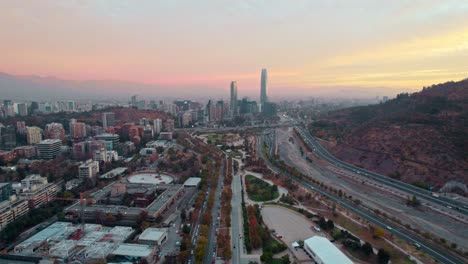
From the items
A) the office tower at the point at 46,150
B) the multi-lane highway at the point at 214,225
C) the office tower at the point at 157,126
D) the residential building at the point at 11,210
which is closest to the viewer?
the multi-lane highway at the point at 214,225

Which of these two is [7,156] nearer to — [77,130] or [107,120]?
[77,130]

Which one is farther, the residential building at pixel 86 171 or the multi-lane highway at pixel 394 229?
the residential building at pixel 86 171

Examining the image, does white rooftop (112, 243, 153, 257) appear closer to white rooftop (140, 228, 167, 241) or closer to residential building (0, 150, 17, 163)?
white rooftop (140, 228, 167, 241)

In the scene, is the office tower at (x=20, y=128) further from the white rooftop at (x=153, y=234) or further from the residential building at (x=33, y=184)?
the white rooftop at (x=153, y=234)

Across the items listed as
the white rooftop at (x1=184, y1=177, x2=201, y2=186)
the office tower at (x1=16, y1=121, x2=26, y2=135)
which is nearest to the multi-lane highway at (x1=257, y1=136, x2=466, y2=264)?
the white rooftop at (x1=184, y1=177, x2=201, y2=186)

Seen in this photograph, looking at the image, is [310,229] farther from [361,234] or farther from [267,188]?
[267,188]

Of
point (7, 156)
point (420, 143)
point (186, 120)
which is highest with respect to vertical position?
point (420, 143)

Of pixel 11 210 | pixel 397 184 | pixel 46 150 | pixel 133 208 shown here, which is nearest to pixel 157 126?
pixel 46 150

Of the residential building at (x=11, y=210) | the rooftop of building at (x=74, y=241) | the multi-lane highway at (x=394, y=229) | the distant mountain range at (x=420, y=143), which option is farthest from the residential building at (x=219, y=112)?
the rooftop of building at (x=74, y=241)
